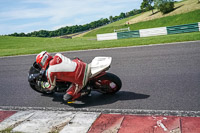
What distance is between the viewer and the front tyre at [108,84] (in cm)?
543

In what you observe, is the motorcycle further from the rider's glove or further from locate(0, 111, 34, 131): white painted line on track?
locate(0, 111, 34, 131): white painted line on track

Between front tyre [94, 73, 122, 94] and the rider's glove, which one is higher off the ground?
the rider's glove

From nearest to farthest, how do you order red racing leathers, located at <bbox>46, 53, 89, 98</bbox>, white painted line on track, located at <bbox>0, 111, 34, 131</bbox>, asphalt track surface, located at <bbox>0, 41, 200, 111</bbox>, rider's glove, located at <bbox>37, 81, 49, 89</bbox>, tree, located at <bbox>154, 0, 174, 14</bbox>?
1. white painted line on track, located at <bbox>0, 111, 34, 131</bbox>
2. asphalt track surface, located at <bbox>0, 41, 200, 111</bbox>
3. red racing leathers, located at <bbox>46, 53, 89, 98</bbox>
4. rider's glove, located at <bbox>37, 81, 49, 89</bbox>
5. tree, located at <bbox>154, 0, 174, 14</bbox>

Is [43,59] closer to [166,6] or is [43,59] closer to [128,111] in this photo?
[128,111]

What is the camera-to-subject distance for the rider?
5.18m

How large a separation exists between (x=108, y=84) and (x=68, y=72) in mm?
1133

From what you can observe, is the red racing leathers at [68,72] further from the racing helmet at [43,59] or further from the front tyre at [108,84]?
the front tyre at [108,84]

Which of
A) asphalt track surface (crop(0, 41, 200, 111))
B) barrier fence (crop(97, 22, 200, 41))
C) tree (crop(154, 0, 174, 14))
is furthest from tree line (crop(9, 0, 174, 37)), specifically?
asphalt track surface (crop(0, 41, 200, 111))

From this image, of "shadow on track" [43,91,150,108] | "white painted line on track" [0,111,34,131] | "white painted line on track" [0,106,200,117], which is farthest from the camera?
"shadow on track" [43,91,150,108]

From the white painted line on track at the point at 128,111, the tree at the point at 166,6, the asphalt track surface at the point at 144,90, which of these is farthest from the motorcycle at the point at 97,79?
the tree at the point at 166,6

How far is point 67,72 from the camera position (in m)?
5.22

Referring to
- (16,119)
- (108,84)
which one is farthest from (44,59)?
(108,84)

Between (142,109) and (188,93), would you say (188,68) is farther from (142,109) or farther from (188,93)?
(142,109)

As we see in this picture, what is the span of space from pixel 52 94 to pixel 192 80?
13.5ft
